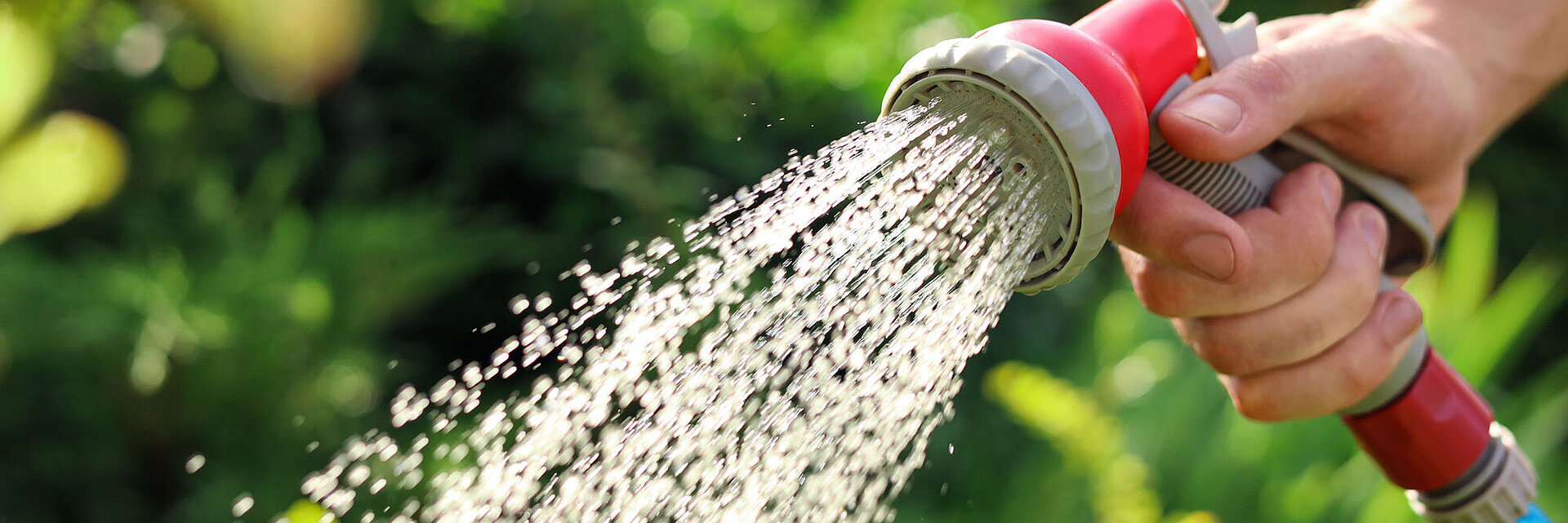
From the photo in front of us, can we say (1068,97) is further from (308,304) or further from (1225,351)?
(308,304)

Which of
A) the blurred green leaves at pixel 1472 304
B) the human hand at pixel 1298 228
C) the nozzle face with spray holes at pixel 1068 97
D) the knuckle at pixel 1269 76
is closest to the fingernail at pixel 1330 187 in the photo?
the human hand at pixel 1298 228

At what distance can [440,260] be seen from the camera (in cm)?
178

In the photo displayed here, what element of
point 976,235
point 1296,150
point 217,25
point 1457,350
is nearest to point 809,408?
point 976,235

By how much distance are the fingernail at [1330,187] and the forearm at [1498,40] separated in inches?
10.6

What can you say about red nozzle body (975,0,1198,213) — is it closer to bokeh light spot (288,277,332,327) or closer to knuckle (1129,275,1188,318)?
knuckle (1129,275,1188,318)

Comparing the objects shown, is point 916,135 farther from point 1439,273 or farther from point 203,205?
point 1439,273

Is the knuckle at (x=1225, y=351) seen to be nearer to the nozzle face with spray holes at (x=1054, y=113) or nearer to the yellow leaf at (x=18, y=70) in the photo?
the nozzle face with spray holes at (x=1054, y=113)

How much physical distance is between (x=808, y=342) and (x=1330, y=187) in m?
0.52

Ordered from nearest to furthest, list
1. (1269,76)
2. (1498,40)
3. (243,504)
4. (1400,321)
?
(1269,76)
(1400,321)
(1498,40)
(243,504)

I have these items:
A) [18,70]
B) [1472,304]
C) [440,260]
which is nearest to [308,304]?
[440,260]

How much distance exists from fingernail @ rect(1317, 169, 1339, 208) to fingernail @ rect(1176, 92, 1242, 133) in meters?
0.18

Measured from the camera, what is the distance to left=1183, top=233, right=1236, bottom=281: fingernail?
892mm

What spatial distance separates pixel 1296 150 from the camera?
1.01 metres

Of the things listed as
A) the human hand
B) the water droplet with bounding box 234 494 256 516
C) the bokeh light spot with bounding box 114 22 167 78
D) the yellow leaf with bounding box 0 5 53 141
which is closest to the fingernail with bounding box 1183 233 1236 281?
the human hand
